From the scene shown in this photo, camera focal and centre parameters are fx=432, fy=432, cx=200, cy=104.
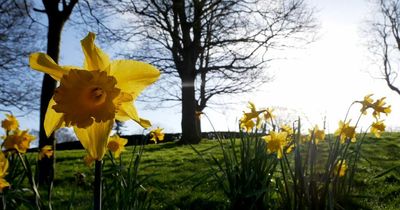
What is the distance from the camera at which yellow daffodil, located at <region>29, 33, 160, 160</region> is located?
1125 mm

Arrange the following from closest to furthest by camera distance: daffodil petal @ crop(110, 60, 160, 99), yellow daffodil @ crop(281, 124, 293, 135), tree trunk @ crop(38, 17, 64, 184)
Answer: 1. daffodil petal @ crop(110, 60, 160, 99)
2. yellow daffodil @ crop(281, 124, 293, 135)
3. tree trunk @ crop(38, 17, 64, 184)

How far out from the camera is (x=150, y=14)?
15516 millimetres

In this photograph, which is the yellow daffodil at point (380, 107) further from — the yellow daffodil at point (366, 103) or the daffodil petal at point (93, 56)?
the daffodil petal at point (93, 56)

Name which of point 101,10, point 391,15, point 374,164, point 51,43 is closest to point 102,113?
point 51,43

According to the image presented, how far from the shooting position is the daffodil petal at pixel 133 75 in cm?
123

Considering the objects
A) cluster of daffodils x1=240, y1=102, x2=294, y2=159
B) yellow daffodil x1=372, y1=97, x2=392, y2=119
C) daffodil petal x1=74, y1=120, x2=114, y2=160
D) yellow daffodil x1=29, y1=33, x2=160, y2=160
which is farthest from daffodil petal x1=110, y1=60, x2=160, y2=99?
yellow daffodil x1=372, y1=97, x2=392, y2=119

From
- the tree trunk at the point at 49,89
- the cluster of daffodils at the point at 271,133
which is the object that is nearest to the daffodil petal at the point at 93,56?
the cluster of daffodils at the point at 271,133

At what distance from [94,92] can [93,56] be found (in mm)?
111

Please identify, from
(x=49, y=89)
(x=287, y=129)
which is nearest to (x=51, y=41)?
(x=49, y=89)

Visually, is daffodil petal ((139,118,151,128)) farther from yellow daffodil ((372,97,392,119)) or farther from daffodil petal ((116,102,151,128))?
yellow daffodil ((372,97,392,119))

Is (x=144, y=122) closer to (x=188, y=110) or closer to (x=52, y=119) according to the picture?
(x=52, y=119)

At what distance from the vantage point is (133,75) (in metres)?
1.24

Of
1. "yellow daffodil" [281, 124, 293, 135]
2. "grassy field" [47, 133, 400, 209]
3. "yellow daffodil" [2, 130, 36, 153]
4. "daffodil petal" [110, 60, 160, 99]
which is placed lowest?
"grassy field" [47, 133, 400, 209]

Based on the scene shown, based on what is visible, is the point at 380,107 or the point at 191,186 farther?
the point at 191,186
